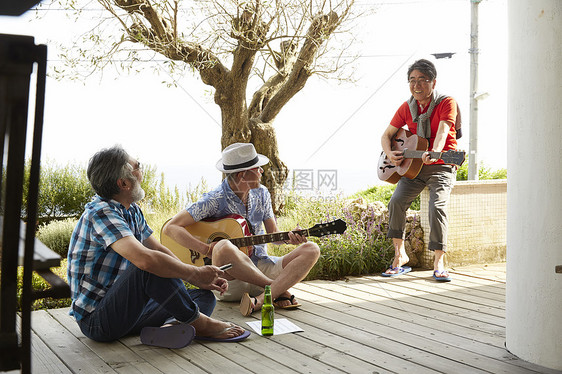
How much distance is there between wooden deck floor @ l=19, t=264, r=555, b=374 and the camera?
8.91ft

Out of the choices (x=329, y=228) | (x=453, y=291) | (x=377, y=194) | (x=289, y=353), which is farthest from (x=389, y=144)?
(x=377, y=194)

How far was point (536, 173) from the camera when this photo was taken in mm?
2637

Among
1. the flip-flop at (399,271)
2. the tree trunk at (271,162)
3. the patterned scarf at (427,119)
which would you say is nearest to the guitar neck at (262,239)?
the flip-flop at (399,271)

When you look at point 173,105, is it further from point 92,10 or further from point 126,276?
point 126,276

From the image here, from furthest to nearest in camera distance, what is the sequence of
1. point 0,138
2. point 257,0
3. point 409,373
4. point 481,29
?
point 481,29
point 257,0
point 409,373
point 0,138

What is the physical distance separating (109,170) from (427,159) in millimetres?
2682

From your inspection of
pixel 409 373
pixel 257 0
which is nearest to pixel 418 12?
pixel 257 0

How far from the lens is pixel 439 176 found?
487 centimetres

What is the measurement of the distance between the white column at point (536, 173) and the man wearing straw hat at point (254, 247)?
1306mm

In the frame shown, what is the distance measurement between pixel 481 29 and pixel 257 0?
9.99 ft

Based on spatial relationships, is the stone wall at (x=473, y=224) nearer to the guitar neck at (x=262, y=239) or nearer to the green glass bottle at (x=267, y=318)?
the guitar neck at (x=262, y=239)

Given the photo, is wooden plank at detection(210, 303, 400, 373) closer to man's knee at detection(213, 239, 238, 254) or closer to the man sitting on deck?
the man sitting on deck

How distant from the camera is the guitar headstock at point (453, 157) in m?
4.61

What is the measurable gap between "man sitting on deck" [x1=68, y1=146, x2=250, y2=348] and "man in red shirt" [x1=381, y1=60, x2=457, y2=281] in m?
2.33
